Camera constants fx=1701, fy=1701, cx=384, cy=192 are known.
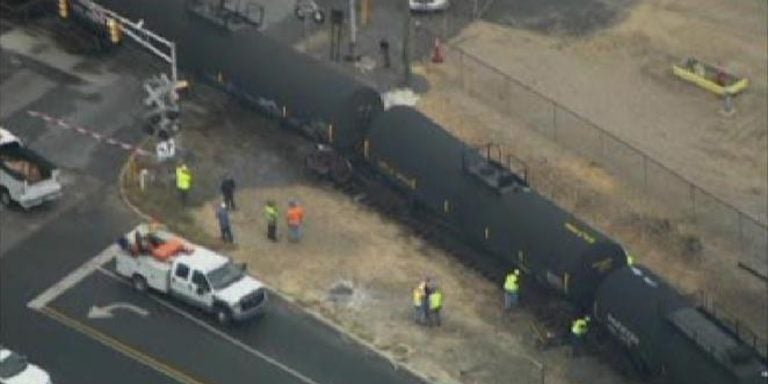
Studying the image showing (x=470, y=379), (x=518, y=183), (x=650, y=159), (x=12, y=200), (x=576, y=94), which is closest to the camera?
(x=470, y=379)

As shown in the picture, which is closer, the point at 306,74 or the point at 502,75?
the point at 306,74

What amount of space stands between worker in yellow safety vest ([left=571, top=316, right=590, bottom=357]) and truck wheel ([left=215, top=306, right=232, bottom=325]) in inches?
397

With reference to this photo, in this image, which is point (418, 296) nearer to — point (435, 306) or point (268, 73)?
point (435, 306)

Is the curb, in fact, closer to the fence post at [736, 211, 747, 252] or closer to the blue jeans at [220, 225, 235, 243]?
the blue jeans at [220, 225, 235, 243]

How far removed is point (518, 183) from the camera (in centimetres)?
5216

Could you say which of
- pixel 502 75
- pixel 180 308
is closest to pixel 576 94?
pixel 502 75

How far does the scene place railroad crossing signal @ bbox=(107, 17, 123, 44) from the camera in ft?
208

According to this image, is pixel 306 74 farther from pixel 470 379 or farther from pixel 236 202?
pixel 470 379

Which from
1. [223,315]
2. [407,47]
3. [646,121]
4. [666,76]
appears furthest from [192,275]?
[666,76]

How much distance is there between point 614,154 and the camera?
2445 inches

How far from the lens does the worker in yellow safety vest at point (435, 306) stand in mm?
50562

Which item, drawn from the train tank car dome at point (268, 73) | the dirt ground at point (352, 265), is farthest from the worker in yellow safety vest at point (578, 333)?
the train tank car dome at point (268, 73)

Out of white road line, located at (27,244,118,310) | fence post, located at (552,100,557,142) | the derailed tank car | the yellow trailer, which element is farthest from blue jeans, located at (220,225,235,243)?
the yellow trailer

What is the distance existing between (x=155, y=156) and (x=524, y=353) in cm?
1641
